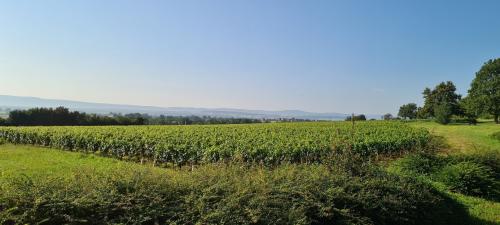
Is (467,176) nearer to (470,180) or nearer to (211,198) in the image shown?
(470,180)

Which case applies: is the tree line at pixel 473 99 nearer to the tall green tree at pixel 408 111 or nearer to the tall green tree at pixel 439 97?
the tall green tree at pixel 439 97

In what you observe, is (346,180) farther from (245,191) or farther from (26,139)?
(26,139)

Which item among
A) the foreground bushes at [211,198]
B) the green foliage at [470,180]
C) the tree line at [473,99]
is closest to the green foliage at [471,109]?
the tree line at [473,99]

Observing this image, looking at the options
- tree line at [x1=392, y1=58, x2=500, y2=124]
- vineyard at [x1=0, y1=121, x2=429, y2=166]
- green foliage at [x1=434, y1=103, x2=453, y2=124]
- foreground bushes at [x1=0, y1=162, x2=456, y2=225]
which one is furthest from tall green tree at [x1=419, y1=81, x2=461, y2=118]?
foreground bushes at [x1=0, y1=162, x2=456, y2=225]

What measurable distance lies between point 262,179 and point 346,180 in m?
1.73

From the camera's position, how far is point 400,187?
25.5 feet

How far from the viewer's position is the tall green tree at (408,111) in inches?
2778

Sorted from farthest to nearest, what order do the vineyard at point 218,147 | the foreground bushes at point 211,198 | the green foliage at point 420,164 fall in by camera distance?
1. the vineyard at point 218,147
2. the green foliage at point 420,164
3. the foreground bushes at point 211,198

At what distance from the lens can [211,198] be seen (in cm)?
575

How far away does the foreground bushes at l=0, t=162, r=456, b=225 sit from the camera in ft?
15.8

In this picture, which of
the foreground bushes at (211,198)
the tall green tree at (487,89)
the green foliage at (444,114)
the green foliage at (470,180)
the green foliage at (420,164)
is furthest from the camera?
the green foliage at (444,114)

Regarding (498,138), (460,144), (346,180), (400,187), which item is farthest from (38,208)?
(498,138)

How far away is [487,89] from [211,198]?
5161 cm

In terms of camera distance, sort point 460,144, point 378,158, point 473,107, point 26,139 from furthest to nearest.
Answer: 1. point 473,107
2. point 26,139
3. point 460,144
4. point 378,158
